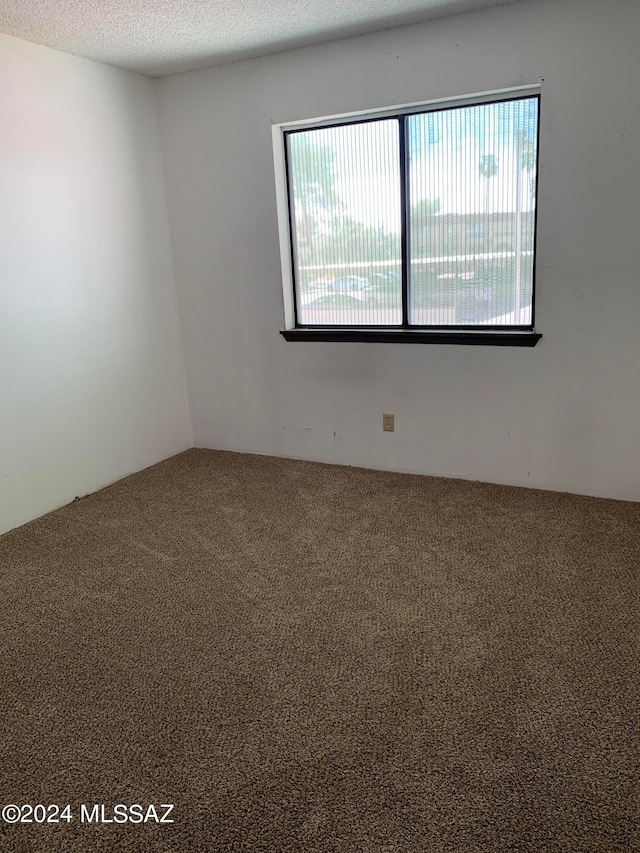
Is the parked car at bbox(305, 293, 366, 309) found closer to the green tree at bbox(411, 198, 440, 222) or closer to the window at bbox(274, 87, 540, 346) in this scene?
the window at bbox(274, 87, 540, 346)

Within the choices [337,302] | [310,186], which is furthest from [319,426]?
[310,186]

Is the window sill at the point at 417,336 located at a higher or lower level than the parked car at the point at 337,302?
lower

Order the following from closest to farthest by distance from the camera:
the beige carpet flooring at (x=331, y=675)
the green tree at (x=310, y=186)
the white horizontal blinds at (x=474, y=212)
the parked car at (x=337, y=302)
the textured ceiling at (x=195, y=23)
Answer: the beige carpet flooring at (x=331, y=675) → the textured ceiling at (x=195, y=23) → the white horizontal blinds at (x=474, y=212) → the green tree at (x=310, y=186) → the parked car at (x=337, y=302)

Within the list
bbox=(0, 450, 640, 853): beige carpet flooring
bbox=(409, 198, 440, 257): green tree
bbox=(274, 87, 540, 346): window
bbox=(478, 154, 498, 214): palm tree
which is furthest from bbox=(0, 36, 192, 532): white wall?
bbox=(478, 154, 498, 214): palm tree

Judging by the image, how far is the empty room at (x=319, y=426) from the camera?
1667mm

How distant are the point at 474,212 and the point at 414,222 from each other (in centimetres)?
33

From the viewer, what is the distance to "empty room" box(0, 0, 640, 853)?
167cm

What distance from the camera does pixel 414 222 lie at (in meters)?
3.44

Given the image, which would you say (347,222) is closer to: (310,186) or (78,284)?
(310,186)

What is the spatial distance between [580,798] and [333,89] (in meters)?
3.33

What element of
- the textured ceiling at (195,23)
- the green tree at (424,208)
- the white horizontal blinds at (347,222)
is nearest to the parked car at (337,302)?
the white horizontal blinds at (347,222)

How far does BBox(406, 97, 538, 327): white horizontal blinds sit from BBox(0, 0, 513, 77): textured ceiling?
52cm

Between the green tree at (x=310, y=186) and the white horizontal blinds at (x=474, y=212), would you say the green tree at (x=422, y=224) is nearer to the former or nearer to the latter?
the white horizontal blinds at (x=474, y=212)

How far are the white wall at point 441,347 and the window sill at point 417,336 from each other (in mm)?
46
